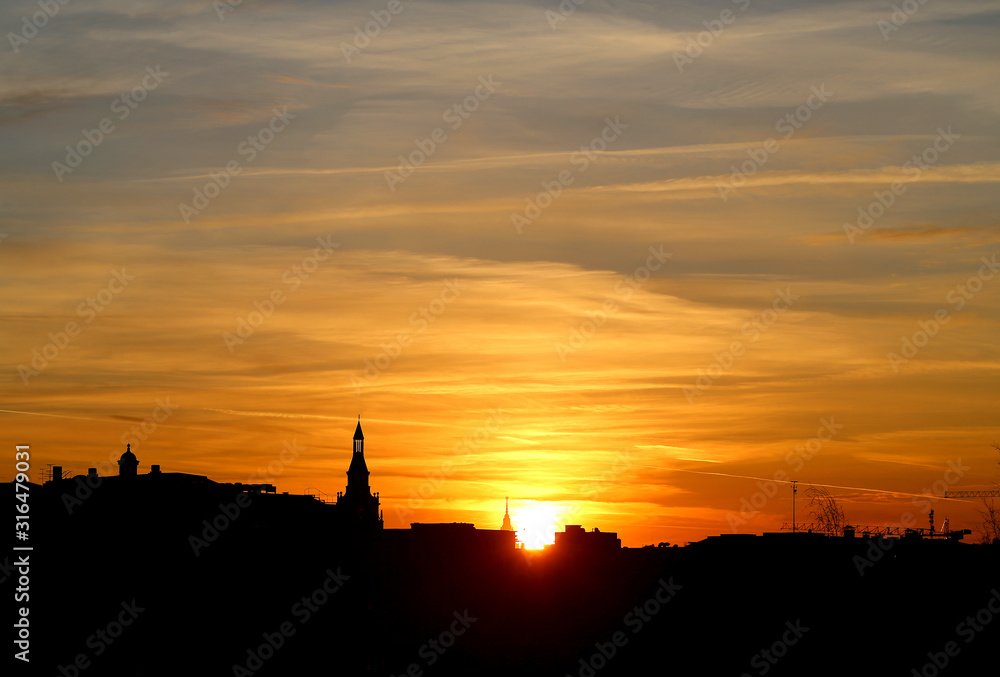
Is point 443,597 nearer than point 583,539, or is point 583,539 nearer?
point 443,597

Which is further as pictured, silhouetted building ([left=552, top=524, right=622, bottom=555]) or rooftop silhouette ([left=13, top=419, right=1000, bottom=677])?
silhouetted building ([left=552, top=524, right=622, bottom=555])

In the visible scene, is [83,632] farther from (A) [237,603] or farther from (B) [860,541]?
(B) [860,541]

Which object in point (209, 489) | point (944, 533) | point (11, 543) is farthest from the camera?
point (944, 533)

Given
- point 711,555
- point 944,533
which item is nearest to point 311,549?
point 711,555

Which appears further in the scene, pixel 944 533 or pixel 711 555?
pixel 944 533

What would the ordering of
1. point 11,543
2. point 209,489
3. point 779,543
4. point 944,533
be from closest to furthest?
point 11,543 → point 779,543 → point 209,489 → point 944,533

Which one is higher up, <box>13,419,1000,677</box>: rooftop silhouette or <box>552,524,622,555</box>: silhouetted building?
<box>552,524,622,555</box>: silhouetted building

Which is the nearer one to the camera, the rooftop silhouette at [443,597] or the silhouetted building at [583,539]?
the rooftop silhouette at [443,597]

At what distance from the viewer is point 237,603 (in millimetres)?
91750

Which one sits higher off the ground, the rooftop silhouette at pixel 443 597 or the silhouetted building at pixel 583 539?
the silhouetted building at pixel 583 539

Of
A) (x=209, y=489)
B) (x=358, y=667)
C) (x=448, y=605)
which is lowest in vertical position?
(x=358, y=667)

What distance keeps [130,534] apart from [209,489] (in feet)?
39.3

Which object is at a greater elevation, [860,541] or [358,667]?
[860,541]

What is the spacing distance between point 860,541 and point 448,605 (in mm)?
32307
